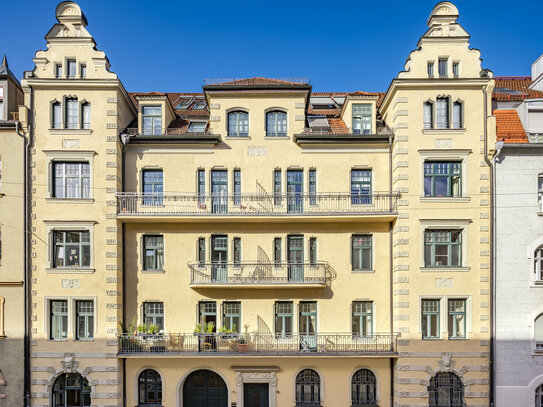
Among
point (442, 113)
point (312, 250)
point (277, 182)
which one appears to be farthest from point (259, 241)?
point (442, 113)

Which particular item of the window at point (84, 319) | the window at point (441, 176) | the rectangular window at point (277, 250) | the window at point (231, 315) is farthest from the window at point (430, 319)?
the window at point (84, 319)

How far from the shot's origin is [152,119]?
70.7 feet

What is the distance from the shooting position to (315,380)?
2052cm

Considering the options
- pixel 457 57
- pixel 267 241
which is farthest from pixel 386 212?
pixel 457 57

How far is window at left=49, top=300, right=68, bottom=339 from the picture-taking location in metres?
19.9

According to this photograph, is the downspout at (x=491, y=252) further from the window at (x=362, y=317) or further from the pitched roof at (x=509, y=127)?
the window at (x=362, y=317)

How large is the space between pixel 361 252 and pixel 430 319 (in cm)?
414

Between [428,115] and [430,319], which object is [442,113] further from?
[430,319]

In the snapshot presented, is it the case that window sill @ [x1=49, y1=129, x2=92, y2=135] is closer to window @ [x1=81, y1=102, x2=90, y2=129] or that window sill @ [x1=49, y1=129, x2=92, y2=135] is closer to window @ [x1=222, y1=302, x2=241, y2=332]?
window @ [x1=81, y1=102, x2=90, y2=129]

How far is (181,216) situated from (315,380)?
9.66m

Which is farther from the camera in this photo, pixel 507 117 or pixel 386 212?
pixel 507 117

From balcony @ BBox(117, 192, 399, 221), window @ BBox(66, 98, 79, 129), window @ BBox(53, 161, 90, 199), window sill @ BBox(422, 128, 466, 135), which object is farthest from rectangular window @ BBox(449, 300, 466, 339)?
window @ BBox(66, 98, 79, 129)

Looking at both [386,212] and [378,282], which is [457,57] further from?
[378,282]

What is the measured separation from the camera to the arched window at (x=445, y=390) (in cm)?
1948
